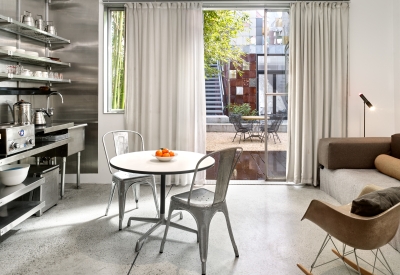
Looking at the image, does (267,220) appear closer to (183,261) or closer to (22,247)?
(183,261)

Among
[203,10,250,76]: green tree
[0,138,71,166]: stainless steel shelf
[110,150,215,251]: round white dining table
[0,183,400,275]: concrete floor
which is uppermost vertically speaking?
[203,10,250,76]: green tree

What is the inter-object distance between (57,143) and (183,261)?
81.8 inches

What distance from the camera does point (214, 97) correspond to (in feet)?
37.2

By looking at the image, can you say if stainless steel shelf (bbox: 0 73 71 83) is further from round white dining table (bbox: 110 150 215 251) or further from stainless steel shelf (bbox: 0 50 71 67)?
round white dining table (bbox: 110 150 215 251)

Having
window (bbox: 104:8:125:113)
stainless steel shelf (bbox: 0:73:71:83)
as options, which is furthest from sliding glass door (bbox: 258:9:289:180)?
stainless steel shelf (bbox: 0:73:71:83)

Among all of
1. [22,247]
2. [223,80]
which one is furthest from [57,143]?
[223,80]

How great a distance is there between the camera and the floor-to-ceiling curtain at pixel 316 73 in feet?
15.1

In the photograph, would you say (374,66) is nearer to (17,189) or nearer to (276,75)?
(276,75)

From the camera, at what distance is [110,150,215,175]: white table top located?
252 cm

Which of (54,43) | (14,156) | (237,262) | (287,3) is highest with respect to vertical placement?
(287,3)

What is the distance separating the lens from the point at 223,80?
1115cm

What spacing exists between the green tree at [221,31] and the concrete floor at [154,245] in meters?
5.37

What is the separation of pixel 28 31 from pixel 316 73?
12.1ft

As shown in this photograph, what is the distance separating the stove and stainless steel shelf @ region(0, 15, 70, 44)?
1102mm
